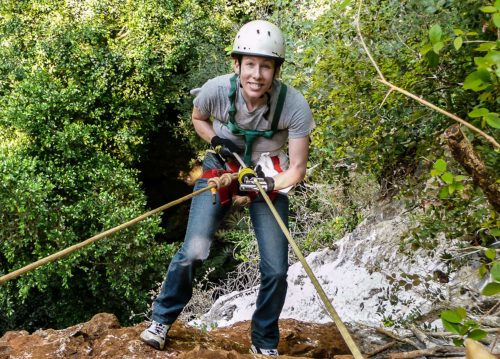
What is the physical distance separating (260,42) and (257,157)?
645 mm

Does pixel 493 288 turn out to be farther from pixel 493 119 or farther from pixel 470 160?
pixel 470 160

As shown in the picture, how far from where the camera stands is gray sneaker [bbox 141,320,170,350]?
121 inches

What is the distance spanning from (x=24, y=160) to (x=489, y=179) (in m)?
9.93

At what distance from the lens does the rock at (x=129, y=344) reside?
9.87 ft

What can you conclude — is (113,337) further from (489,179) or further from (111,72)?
(111,72)

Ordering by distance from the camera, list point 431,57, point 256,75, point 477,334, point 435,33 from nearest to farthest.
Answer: point 477,334 → point 435,33 → point 431,57 → point 256,75

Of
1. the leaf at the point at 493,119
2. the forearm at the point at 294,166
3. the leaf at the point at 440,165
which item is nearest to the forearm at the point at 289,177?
the forearm at the point at 294,166

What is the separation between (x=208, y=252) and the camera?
3.14m

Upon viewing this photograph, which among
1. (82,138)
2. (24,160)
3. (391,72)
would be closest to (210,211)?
(391,72)

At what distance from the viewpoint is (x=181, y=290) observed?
3133 mm

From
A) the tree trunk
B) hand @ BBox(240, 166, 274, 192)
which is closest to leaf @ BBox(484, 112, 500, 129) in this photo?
the tree trunk

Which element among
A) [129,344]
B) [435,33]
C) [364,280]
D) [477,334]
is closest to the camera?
[477,334]

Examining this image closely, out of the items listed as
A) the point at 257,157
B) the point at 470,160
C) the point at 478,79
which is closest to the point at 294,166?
the point at 257,157

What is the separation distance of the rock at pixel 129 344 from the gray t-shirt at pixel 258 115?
3.66 feet
